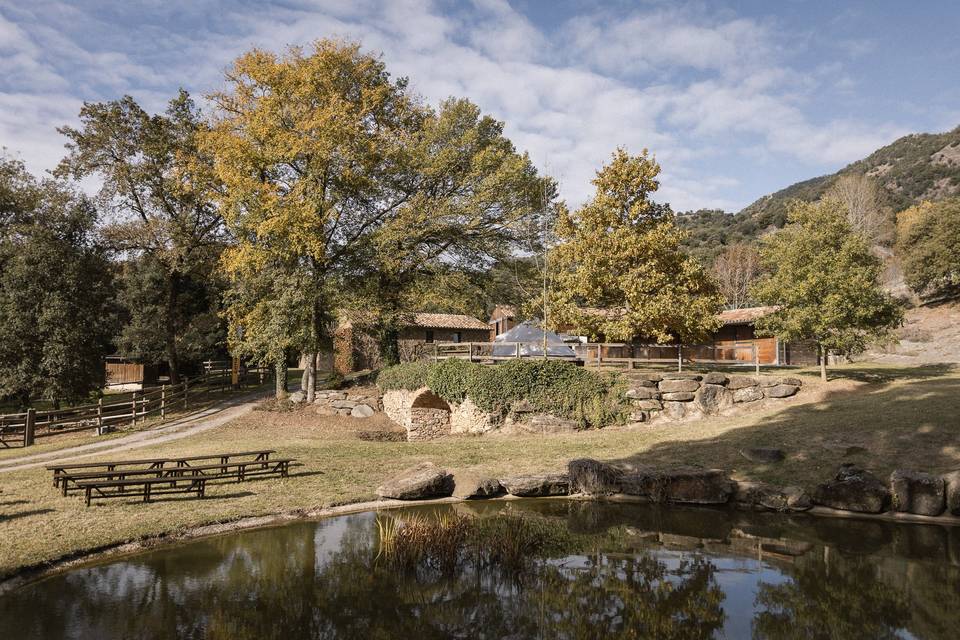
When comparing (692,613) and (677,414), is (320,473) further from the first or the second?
(677,414)

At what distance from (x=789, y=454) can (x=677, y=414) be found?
667 centimetres

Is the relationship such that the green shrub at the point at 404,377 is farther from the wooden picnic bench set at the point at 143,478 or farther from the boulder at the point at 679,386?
the boulder at the point at 679,386

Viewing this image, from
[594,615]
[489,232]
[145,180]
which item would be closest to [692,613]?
[594,615]

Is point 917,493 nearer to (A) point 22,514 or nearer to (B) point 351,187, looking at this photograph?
(A) point 22,514

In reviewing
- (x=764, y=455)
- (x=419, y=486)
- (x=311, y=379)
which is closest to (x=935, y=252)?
(x=764, y=455)

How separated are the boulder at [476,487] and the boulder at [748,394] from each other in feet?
38.8

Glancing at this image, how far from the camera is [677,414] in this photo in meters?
21.5

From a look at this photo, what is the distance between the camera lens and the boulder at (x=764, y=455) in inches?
576

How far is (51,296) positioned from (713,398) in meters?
26.3

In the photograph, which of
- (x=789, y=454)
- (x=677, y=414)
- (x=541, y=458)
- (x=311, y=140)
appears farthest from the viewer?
(x=311, y=140)

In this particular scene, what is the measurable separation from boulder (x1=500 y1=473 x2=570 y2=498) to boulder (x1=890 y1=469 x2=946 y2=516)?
690 cm

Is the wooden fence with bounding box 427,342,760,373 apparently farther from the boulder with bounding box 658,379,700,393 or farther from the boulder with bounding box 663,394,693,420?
the boulder with bounding box 663,394,693,420

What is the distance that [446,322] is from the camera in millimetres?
45531

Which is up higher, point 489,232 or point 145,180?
point 145,180
